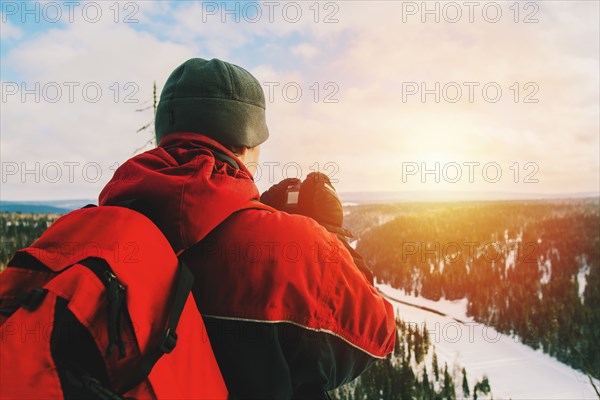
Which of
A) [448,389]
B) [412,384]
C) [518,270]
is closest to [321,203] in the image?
[448,389]

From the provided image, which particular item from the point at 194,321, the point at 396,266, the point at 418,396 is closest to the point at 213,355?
the point at 194,321

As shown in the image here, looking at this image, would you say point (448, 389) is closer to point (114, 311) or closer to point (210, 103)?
point (210, 103)

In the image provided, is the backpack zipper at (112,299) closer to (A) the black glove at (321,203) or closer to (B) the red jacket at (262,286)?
(B) the red jacket at (262,286)

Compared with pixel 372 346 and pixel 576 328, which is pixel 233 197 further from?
pixel 576 328

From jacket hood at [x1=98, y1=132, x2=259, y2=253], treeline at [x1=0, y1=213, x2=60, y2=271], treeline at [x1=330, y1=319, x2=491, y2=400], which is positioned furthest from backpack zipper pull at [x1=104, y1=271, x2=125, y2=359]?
treeline at [x1=0, y1=213, x2=60, y2=271]

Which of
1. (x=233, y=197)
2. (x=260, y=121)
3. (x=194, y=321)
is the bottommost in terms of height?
(x=194, y=321)

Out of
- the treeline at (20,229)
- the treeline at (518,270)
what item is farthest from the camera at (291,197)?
the treeline at (20,229)

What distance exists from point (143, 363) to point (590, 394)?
44853 mm

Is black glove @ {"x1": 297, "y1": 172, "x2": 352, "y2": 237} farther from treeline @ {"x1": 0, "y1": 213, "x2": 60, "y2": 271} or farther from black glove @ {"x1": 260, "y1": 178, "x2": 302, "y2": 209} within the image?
treeline @ {"x1": 0, "y1": 213, "x2": 60, "y2": 271}

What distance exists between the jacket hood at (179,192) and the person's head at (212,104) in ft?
0.99

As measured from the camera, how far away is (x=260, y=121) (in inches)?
100

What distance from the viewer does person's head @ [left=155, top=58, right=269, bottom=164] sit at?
2246mm

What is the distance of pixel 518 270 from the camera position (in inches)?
2574

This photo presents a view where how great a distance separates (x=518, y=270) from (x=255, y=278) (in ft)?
244
